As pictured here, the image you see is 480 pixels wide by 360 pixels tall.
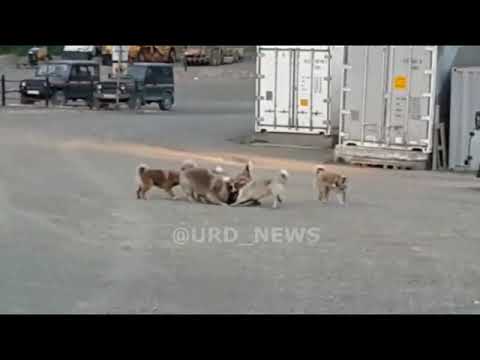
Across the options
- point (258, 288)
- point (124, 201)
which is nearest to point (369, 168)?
point (124, 201)

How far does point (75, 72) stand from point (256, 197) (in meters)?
26.8

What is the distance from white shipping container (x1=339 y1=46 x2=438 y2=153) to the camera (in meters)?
21.8

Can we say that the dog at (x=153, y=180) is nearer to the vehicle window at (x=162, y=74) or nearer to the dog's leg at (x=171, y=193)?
the dog's leg at (x=171, y=193)

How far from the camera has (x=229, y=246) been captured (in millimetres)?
12172

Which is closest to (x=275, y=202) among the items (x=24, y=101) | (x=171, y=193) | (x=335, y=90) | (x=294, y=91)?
(x=171, y=193)

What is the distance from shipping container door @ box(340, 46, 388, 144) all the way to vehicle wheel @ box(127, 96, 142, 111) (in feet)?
63.9

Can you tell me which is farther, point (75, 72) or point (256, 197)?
point (75, 72)

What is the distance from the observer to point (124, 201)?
15648 millimetres

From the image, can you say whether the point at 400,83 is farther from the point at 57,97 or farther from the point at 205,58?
the point at 205,58

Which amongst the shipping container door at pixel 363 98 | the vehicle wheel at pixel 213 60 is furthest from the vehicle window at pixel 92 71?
the vehicle wheel at pixel 213 60

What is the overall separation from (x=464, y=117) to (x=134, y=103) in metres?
21.7
